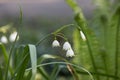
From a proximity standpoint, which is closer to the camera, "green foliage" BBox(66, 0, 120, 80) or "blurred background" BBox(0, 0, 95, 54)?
"green foliage" BBox(66, 0, 120, 80)

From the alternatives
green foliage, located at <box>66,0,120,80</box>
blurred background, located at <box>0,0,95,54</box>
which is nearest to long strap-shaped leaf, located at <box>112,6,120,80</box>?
green foliage, located at <box>66,0,120,80</box>

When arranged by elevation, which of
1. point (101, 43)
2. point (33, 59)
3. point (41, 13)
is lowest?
point (33, 59)

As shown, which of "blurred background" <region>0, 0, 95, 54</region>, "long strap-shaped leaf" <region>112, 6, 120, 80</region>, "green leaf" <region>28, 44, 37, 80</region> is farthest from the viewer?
"blurred background" <region>0, 0, 95, 54</region>

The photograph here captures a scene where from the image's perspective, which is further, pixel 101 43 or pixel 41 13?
pixel 41 13

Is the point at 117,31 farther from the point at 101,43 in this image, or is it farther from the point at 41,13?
the point at 41,13

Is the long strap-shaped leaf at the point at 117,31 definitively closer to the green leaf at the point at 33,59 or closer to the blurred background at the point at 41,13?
the green leaf at the point at 33,59

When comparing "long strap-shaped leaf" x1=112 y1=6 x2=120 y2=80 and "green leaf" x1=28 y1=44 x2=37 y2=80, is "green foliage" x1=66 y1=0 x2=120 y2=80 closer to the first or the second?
"long strap-shaped leaf" x1=112 y1=6 x2=120 y2=80

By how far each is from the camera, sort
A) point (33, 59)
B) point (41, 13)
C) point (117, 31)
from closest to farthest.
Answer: point (33, 59), point (117, 31), point (41, 13)

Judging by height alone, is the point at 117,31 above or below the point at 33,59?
above

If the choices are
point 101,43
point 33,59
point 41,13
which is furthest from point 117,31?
point 41,13

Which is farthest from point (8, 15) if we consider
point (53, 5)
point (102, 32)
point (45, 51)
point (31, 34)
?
point (102, 32)

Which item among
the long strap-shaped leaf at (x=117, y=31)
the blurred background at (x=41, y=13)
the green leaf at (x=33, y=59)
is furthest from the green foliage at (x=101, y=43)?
the blurred background at (x=41, y=13)

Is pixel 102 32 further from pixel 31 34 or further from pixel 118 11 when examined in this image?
pixel 31 34
